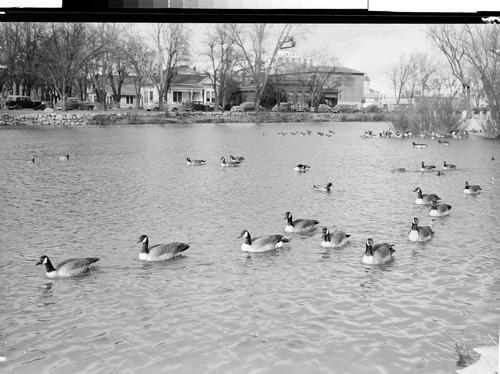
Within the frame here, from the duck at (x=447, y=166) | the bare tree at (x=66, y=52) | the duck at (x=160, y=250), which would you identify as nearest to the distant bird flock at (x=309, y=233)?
the duck at (x=160, y=250)

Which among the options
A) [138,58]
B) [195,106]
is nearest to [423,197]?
[195,106]

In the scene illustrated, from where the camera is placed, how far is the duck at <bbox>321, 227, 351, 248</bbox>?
495cm

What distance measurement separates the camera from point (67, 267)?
4363mm

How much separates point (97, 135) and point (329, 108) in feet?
6.63

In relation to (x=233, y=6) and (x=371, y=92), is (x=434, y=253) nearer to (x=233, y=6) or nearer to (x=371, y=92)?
(x=371, y=92)

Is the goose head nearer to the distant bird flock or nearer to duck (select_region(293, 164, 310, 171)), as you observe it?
the distant bird flock

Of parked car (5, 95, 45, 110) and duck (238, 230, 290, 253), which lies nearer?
parked car (5, 95, 45, 110)

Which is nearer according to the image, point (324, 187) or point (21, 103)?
point (21, 103)

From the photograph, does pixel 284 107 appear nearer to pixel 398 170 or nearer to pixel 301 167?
pixel 398 170

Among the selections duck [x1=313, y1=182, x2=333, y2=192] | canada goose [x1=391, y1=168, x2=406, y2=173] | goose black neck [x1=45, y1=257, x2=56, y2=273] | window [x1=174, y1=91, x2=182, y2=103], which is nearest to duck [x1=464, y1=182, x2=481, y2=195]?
canada goose [x1=391, y1=168, x2=406, y2=173]

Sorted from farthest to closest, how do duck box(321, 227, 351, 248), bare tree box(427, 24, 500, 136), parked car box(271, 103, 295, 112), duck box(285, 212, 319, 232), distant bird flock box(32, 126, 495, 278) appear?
duck box(285, 212, 319, 232), duck box(321, 227, 351, 248), distant bird flock box(32, 126, 495, 278), parked car box(271, 103, 295, 112), bare tree box(427, 24, 500, 136)

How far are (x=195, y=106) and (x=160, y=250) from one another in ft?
4.09

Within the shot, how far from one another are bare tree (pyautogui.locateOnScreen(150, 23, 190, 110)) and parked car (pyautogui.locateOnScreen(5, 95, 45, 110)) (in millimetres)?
830

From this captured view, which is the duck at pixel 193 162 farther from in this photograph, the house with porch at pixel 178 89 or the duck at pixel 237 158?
the house with porch at pixel 178 89
